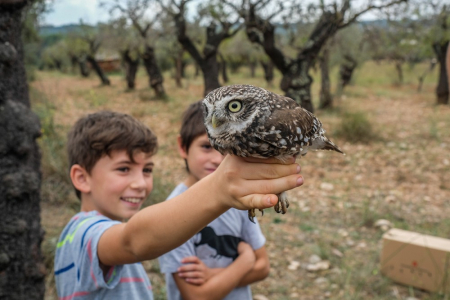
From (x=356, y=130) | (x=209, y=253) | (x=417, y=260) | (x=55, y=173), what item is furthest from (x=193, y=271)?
(x=356, y=130)

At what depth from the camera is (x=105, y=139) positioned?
6.61 feet

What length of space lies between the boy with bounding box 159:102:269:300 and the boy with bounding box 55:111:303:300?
273 millimetres

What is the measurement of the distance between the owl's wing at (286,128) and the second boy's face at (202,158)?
1.00m

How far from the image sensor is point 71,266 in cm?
181

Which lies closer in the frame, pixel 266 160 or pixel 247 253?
pixel 266 160

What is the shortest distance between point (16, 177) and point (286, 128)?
1.94 metres

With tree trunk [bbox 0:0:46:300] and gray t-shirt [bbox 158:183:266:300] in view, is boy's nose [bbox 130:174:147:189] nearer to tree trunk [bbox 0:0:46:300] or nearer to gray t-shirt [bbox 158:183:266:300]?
gray t-shirt [bbox 158:183:266:300]

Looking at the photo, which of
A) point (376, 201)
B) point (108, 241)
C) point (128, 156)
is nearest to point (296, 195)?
point (376, 201)

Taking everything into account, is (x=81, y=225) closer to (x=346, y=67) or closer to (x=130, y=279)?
(x=130, y=279)

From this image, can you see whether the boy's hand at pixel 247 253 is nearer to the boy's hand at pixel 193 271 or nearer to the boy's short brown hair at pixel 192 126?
the boy's hand at pixel 193 271

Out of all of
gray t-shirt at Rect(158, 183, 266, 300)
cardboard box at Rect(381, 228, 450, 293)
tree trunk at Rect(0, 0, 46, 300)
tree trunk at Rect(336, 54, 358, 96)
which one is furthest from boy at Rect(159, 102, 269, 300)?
tree trunk at Rect(336, 54, 358, 96)

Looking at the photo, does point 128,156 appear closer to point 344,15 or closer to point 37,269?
point 37,269

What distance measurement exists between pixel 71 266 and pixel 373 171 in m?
7.05

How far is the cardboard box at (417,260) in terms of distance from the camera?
12.5 ft
